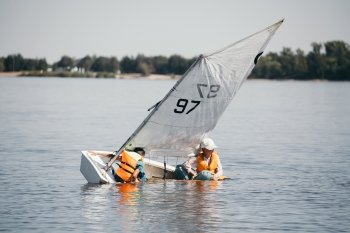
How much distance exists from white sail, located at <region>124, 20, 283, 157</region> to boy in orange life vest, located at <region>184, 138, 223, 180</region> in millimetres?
494

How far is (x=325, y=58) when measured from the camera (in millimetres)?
183875

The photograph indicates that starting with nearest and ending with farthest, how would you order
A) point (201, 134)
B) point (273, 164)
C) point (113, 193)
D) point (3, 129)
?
point (113, 193)
point (201, 134)
point (273, 164)
point (3, 129)

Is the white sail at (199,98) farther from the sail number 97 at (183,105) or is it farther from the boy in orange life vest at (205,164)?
the boy in orange life vest at (205,164)

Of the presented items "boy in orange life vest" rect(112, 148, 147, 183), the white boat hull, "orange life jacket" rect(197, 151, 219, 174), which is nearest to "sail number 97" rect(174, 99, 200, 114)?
"orange life jacket" rect(197, 151, 219, 174)

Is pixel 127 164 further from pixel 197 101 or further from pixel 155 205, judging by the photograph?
pixel 155 205

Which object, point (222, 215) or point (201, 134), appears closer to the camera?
point (222, 215)

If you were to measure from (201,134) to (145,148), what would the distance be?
71.5 inches

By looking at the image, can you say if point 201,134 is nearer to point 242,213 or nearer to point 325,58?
point 242,213

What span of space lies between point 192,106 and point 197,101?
22 centimetres

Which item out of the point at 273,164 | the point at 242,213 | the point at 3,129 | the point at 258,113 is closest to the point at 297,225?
the point at 242,213

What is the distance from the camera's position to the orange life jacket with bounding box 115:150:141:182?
1087 inches

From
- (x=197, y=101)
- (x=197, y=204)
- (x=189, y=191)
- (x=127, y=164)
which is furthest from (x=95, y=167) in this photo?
(x=197, y=204)

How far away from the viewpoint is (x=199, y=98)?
2772 centimetres

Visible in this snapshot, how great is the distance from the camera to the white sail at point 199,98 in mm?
27281
